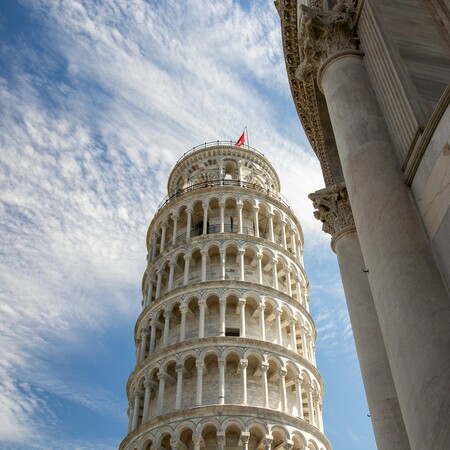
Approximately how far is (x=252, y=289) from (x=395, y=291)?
24.3 meters

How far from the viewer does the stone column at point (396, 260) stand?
16.6 ft

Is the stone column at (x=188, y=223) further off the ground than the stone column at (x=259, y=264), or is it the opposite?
the stone column at (x=188, y=223)

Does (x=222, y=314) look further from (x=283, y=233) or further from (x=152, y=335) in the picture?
(x=283, y=233)

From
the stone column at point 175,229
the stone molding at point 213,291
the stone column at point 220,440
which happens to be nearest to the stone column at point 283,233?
the stone molding at point 213,291

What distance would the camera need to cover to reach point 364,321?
31.9ft

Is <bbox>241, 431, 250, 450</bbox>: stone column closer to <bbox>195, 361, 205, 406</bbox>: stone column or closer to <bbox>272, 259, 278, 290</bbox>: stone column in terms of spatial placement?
<bbox>195, 361, 205, 406</bbox>: stone column

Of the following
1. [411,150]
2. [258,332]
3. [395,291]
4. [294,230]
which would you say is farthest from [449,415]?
[294,230]

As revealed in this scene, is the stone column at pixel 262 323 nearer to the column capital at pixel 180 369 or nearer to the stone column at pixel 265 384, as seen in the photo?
the stone column at pixel 265 384

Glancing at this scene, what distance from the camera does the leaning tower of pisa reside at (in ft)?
81.3

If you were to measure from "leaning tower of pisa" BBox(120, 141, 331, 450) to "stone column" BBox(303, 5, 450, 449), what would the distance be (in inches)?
754

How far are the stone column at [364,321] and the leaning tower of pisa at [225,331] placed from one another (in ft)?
51.3

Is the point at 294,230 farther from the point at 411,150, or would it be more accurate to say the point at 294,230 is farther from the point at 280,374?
the point at 411,150

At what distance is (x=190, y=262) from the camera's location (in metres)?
32.1

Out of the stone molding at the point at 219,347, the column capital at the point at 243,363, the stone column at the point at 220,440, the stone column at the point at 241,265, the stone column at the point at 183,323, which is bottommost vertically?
the stone column at the point at 220,440
